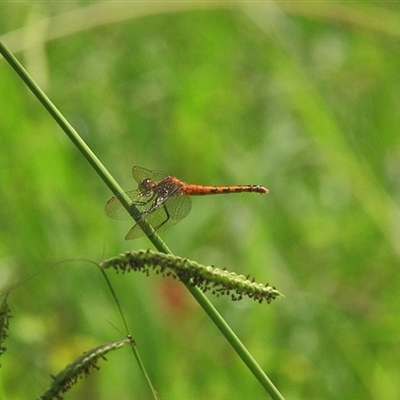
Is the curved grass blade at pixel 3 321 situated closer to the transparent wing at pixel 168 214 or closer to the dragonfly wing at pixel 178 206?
the transparent wing at pixel 168 214

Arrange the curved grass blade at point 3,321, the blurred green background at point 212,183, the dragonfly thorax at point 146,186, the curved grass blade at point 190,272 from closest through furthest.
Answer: the curved grass blade at point 190,272 → the curved grass blade at point 3,321 → the dragonfly thorax at point 146,186 → the blurred green background at point 212,183

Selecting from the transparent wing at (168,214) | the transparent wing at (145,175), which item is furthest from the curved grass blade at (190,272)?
the transparent wing at (145,175)

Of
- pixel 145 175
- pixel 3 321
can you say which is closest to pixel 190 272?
pixel 3 321

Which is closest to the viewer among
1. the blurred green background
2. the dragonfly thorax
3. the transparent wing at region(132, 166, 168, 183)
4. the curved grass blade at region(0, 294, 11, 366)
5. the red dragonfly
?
the curved grass blade at region(0, 294, 11, 366)

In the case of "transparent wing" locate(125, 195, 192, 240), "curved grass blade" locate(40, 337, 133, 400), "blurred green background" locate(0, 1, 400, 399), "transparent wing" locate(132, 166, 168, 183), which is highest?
"blurred green background" locate(0, 1, 400, 399)

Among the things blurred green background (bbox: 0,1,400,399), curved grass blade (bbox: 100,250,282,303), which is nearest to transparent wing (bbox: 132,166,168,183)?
blurred green background (bbox: 0,1,400,399)

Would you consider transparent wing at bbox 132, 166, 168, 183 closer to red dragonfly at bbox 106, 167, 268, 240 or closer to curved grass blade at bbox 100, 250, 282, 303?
red dragonfly at bbox 106, 167, 268, 240

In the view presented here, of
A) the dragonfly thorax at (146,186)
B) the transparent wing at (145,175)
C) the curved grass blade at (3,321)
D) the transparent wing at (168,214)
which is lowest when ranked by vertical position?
the curved grass blade at (3,321)
